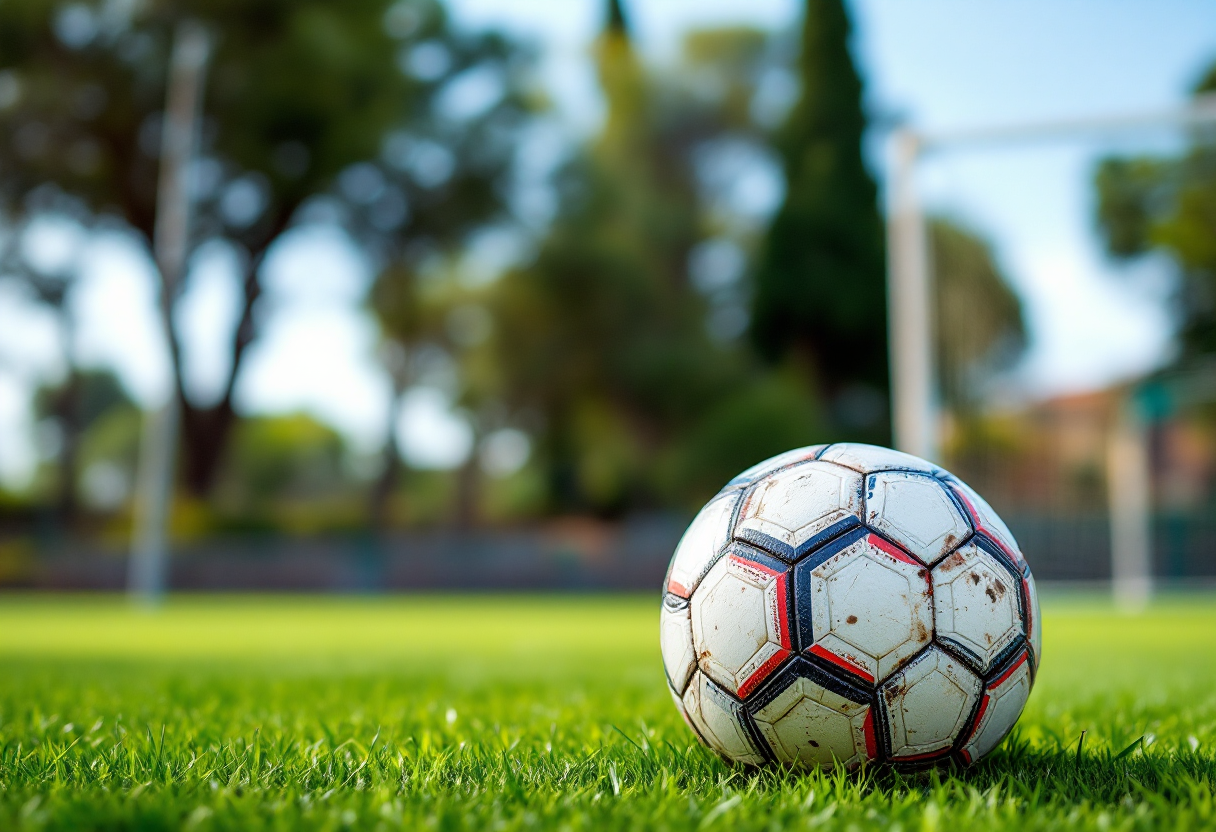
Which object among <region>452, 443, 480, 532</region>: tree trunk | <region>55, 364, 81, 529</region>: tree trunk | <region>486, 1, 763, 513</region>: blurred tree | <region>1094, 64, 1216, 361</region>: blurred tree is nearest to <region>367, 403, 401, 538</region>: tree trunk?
<region>452, 443, 480, 532</region>: tree trunk

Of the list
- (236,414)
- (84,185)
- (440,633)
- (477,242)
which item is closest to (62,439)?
(236,414)

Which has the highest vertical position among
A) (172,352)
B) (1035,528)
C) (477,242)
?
(477,242)

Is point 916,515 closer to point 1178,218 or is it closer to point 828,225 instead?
point 1178,218

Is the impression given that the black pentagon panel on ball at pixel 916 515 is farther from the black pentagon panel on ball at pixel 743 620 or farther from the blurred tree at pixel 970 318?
the blurred tree at pixel 970 318

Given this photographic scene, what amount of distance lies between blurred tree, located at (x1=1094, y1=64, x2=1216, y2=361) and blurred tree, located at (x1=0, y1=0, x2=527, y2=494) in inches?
647

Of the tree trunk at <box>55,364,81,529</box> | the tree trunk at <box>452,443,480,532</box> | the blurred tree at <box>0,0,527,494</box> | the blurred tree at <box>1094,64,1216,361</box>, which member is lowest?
the tree trunk at <box>452,443,480,532</box>

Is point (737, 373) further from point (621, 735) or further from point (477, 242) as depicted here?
point (621, 735)

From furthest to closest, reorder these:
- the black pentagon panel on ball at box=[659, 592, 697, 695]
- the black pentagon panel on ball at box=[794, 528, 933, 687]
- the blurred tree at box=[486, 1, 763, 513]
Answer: the blurred tree at box=[486, 1, 763, 513]
the black pentagon panel on ball at box=[659, 592, 697, 695]
the black pentagon panel on ball at box=[794, 528, 933, 687]

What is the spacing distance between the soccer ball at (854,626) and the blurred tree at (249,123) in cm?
2538

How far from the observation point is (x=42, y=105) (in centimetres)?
2525

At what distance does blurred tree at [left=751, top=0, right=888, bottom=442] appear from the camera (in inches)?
1158

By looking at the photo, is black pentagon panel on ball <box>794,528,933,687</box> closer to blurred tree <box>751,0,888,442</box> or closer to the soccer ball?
the soccer ball

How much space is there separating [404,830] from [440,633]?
9820 millimetres

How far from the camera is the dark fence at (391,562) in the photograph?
26.3 metres
